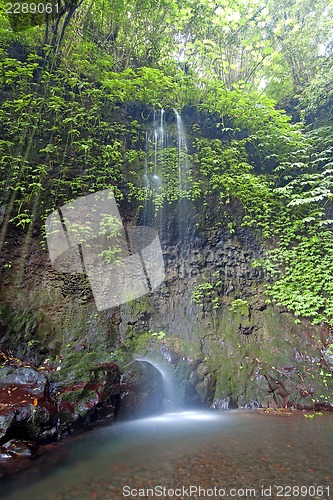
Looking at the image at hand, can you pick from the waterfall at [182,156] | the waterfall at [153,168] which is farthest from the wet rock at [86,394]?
the waterfall at [182,156]

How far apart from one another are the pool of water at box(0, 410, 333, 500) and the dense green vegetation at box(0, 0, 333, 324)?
345 cm

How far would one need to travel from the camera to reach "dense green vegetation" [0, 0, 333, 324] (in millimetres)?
7582

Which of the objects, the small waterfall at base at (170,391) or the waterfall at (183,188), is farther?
the waterfall at (183,188)

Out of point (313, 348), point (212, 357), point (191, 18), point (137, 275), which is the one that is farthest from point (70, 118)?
point (313, 348)

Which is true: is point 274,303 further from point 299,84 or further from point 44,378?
point 299,84

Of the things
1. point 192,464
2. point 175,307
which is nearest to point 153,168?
point 175,307

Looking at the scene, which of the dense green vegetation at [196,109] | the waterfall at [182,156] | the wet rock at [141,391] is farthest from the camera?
the waterfall at [182,156]

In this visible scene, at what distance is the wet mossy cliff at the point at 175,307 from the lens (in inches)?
226

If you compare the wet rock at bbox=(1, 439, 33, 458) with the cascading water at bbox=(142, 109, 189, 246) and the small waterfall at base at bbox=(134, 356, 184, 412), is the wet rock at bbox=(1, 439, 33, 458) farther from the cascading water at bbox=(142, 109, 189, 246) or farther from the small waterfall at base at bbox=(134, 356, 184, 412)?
the cascading water at bbox=(142, 109, 189, 246)

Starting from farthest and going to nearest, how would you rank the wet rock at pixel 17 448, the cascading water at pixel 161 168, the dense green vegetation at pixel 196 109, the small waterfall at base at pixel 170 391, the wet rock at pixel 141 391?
the cascading water at pixel 161 168
the dense green vegetation at pixel 196 109
the small waterfall at base at pixel 170 391
the wet rock at pixel 141 391
the wet rock at pixel 17 448

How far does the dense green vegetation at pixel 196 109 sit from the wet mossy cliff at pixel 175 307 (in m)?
0.10

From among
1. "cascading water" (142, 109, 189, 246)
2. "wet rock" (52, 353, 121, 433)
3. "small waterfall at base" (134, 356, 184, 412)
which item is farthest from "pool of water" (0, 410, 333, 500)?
"cascading water" (142, 109, 189, 246)

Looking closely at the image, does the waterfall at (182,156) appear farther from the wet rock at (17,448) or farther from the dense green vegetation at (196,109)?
the wet rock at (17,448)

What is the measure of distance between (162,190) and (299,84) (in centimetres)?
705
